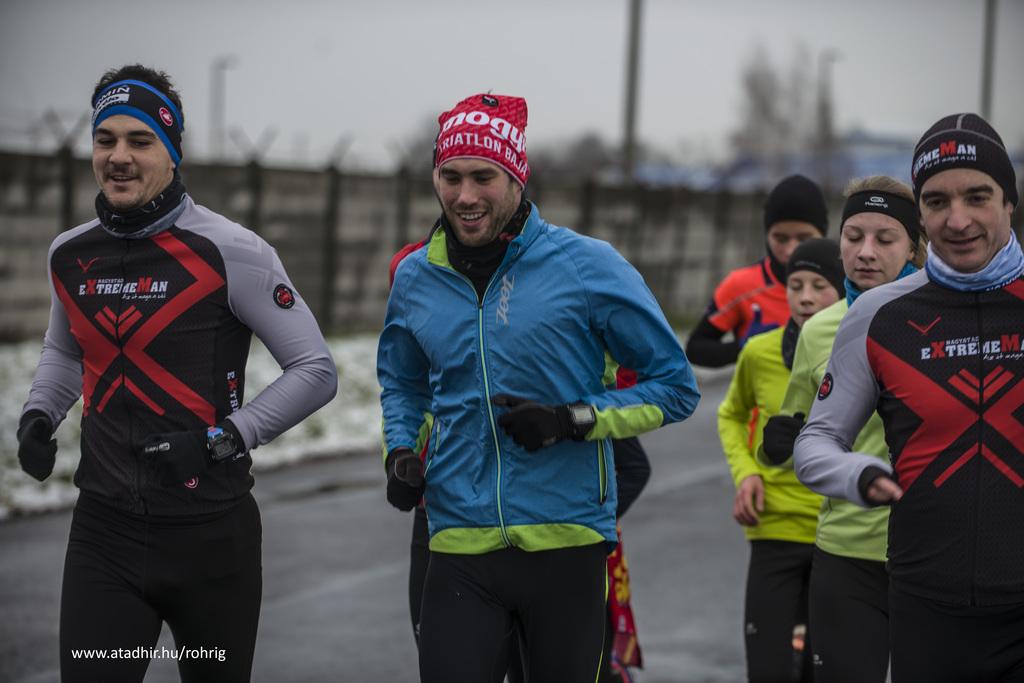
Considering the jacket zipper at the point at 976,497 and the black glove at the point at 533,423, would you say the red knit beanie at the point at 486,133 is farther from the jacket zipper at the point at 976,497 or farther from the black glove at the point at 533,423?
the jacket zipper at the point at 976,497

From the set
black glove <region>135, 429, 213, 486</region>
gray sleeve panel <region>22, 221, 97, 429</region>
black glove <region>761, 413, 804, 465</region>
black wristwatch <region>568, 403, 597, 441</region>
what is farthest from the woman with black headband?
gray sleeve panel <region>22, 221, 97, 429</region>

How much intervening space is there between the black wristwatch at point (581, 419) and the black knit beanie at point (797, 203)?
2.55m

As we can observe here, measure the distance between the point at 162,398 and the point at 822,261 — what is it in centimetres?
263

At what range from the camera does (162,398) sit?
11.6 feet

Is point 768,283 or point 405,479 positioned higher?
point 768,283

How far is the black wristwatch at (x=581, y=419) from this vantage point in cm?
323

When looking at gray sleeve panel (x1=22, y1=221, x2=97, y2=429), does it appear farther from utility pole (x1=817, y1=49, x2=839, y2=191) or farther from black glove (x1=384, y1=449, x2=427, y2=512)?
utility pole (x1=817, y1=49, x2=839, y2=191)

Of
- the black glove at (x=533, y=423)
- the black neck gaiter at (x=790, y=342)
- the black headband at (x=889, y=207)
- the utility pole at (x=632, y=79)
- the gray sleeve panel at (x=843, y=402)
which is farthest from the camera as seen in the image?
the utility pole at (x=632, y=79)

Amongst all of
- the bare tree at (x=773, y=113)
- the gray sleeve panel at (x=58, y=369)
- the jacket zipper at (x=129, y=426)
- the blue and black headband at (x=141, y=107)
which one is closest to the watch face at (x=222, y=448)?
the jacket zipper at (x=129, y=426)

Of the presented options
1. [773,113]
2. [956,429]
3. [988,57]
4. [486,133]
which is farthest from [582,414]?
[773,113]

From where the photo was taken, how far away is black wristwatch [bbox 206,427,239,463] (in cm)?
344

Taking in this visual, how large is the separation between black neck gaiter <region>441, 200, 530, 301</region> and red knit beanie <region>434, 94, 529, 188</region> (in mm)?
167

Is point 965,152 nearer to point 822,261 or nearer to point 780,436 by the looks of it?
point 780,436

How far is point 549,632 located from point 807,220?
282 cm
